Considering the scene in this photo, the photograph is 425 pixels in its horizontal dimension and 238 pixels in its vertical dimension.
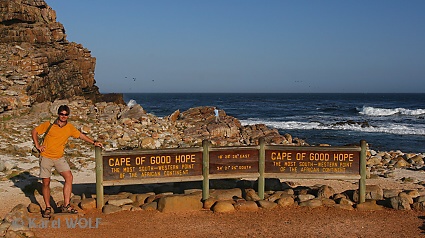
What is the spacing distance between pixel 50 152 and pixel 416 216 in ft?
25.9

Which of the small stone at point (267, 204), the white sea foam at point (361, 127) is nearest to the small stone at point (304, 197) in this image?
the small stone at point (267, 204)

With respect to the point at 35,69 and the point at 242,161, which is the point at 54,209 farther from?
the point at 35,69

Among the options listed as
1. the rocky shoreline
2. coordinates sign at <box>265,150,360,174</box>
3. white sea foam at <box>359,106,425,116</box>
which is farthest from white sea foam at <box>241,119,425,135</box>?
coordinates sign at <box>265,150,360,174</box>

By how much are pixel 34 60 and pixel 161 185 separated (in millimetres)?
19254

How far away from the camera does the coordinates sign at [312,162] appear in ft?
32.8

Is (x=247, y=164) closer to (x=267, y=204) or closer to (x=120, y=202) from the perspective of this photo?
A: (x=267, y=204)

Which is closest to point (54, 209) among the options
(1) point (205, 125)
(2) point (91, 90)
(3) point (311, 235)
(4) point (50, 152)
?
(4) point (50, 152)

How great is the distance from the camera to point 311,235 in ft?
26.2

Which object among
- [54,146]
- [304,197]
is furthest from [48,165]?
[304,197]

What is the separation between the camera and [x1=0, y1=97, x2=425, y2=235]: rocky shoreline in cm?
944

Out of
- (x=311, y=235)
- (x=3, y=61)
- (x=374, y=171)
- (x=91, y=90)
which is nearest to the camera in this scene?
(x=311, y=235)

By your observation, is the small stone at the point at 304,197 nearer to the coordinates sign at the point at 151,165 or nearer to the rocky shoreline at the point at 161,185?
the rocky shoreline at the point at 161,185

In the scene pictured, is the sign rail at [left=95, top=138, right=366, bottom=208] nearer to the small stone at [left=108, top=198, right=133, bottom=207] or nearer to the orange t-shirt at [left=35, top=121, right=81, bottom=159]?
the small stone at [left=108, top=198, right=133, bottom=207]

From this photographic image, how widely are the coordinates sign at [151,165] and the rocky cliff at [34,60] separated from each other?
1541 cm
